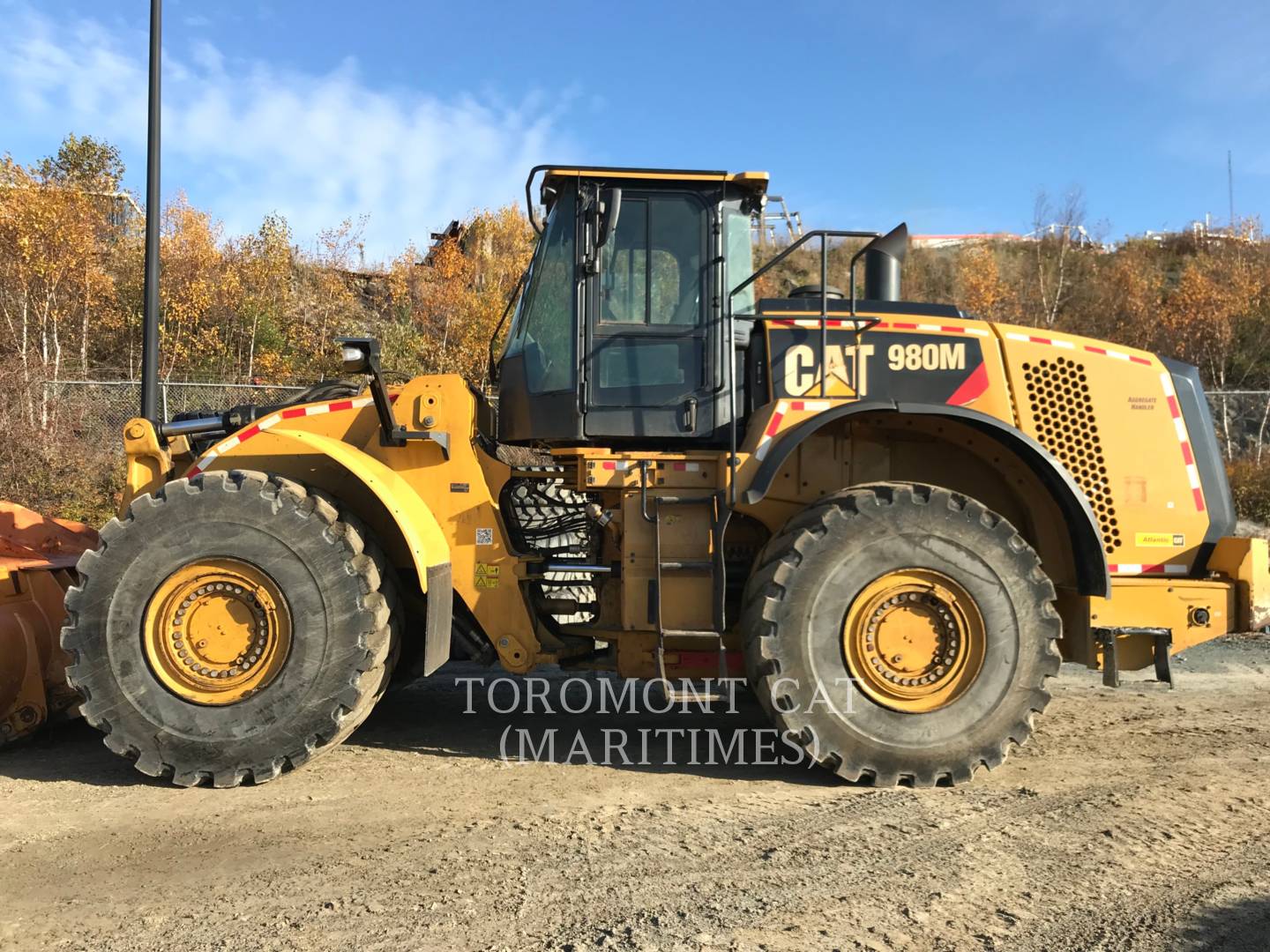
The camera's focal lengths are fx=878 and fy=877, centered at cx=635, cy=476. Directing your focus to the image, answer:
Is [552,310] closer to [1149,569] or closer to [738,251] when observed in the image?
[738,251]

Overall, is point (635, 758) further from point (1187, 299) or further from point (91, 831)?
point (1187, 299)

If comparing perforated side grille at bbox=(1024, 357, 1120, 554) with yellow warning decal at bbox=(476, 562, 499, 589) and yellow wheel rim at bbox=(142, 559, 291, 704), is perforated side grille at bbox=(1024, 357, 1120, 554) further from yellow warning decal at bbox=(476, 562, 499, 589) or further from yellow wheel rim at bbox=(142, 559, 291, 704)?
yellow wheel rim at bbox=(142, 559, 291, 704)

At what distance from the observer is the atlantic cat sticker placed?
15.5 ft

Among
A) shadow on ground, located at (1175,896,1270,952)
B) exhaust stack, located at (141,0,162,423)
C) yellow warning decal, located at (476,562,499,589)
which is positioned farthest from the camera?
exhaust stack, located at (141,0,162,423)

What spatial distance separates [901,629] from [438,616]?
2353mm

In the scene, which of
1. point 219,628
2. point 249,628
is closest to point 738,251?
point 249,628

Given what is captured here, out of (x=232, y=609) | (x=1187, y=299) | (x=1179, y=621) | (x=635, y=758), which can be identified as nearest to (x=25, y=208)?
(x=232, y=609)

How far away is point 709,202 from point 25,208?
16.7 meters

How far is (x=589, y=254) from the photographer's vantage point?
186 inches

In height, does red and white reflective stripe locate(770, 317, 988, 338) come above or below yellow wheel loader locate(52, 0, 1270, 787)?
above

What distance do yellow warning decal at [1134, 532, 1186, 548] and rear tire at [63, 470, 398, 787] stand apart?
403 cm

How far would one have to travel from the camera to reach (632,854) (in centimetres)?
348

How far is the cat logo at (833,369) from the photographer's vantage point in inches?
186

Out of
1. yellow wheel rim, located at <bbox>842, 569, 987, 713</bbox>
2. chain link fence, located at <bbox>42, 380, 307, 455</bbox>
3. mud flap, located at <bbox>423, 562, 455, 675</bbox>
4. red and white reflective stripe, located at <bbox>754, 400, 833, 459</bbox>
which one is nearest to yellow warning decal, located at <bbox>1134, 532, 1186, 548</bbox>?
yellow wheel rim, located at <bbox>842, 569, 987, 713</bbox>
